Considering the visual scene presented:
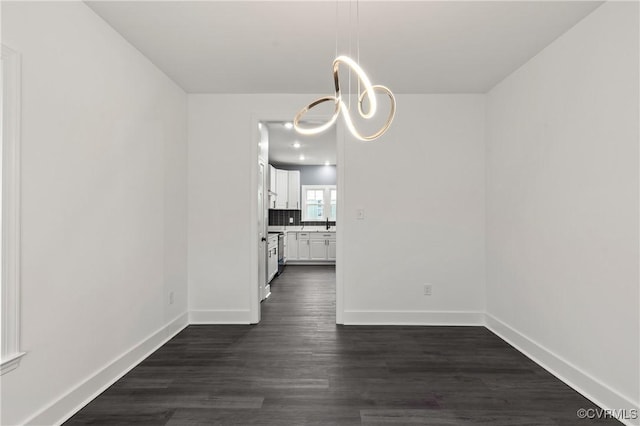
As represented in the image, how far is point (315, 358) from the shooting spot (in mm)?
2797

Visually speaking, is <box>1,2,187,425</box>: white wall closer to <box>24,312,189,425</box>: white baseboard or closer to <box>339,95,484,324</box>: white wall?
<box>24,312,189,425</box>: white baseboard

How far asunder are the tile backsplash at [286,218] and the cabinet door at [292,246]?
698mm

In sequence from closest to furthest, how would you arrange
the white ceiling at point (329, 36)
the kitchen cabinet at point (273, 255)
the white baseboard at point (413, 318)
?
the white ceiling at point (329, 36) < the white baseboard at point (413, 318) < the kitchen cabinet at point (273, 255)

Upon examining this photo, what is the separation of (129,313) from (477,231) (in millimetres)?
3433

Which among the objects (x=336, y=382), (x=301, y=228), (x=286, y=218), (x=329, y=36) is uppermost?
(x=329, y=36)

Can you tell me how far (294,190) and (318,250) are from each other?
169 cm

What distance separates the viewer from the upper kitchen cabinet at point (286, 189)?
832 centimetres

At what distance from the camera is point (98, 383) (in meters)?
2.24

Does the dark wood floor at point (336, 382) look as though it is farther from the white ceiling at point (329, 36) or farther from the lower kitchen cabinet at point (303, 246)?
the lower kitchen cabinet at point (303, 246)

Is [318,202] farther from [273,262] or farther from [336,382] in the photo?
[336,382]

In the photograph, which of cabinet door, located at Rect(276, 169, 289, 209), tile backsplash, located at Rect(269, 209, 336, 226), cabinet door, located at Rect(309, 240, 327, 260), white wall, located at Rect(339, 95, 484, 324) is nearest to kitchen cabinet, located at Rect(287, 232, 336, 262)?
cabinet door, located at Rect(309, 240, 327, 260)

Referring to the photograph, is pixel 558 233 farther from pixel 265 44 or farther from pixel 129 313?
pixel 129 313

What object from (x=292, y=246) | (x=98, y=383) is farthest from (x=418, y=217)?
(x=292, y=246)

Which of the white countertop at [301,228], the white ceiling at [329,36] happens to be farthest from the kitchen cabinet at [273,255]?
the white ceiling at [329,36]
